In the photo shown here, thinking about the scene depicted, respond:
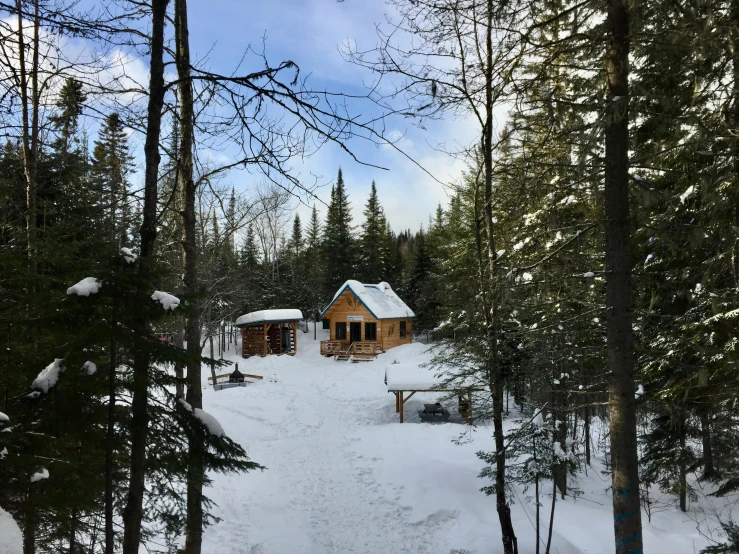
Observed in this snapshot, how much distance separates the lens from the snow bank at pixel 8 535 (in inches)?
140

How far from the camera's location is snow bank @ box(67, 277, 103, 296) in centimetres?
286

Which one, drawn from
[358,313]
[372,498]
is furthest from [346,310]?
[372,498]

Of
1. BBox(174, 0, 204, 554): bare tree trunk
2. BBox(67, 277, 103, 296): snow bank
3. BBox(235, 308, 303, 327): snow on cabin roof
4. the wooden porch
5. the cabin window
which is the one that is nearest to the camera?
BBox(67, 277, 103, 296): snow bank

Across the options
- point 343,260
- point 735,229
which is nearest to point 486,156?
point 735,229

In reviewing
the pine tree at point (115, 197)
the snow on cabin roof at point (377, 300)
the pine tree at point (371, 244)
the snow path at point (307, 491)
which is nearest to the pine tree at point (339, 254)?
the pine tree at point (371, 244)

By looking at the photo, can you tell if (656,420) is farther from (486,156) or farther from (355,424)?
(355,424)

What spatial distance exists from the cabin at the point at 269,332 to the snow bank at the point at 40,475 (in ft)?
82.5

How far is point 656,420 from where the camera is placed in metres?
9.71

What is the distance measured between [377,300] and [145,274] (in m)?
27.7

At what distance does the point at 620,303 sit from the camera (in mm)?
4266

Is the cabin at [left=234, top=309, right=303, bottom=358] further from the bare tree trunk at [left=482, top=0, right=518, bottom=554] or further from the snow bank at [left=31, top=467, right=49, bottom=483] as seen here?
the snow bank at [left=31, top=467, right=49, bottom=483]

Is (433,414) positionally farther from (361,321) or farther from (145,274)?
(145,274)

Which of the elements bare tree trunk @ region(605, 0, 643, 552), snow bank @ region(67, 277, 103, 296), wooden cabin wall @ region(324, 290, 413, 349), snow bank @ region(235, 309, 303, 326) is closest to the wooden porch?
wooden cabin wall @ region(324, 290, 413, 349)

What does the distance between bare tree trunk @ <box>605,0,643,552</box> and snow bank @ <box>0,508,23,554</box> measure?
5.65 meters
